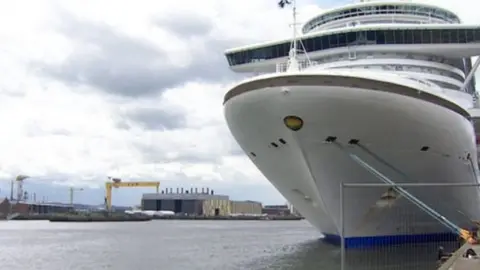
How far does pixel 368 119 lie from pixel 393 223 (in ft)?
19.0

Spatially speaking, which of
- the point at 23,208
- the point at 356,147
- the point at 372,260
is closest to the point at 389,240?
the point at 372,260

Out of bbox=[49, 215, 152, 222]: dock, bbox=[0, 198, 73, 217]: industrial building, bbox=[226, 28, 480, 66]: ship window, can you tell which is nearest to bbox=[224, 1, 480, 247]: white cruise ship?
bbox=[226, 28, 480, 66]: ship window

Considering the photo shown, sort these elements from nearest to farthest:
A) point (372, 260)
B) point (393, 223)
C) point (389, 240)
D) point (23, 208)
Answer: point (372, 260)
point (393, 223)
point (389, 240)
point (23, 208)

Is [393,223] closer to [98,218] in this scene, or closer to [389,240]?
[389,240]

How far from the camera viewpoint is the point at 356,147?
2103cm

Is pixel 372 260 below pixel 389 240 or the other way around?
below

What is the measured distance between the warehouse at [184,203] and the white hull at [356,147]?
15027 cm

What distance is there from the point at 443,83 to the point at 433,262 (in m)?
7.69

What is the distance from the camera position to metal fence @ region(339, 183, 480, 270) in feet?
73.3

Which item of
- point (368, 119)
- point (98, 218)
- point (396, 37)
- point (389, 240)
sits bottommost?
point (98, 218)

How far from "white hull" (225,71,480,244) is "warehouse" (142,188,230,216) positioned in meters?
150

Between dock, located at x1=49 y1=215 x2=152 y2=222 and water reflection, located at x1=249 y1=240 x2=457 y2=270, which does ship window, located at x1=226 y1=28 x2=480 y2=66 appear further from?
dock, located at x1=49 y1=215 x2=152 y2=222

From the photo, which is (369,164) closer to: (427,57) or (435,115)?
(435,115)

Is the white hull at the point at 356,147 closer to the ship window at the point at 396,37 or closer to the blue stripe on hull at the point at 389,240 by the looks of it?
the blue stripe on hull at the point at 389,240
